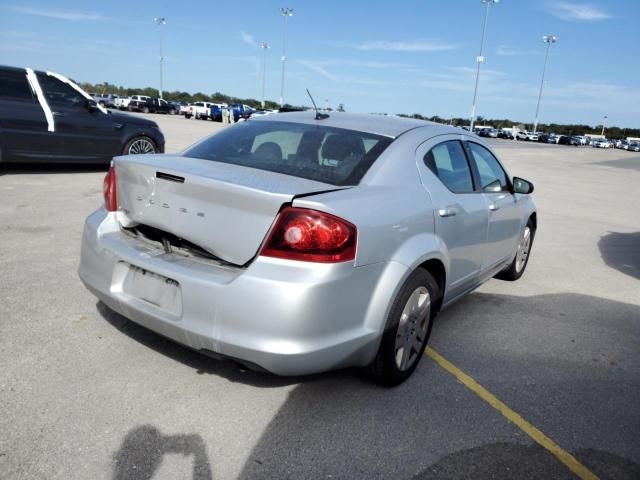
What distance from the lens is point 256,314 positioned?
2451 millimetres

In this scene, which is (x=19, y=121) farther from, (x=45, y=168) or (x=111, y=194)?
(x=111, y=194)

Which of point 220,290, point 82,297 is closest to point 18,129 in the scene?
point 82,297

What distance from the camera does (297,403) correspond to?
2.91m

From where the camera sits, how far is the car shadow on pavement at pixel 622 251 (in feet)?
21.8

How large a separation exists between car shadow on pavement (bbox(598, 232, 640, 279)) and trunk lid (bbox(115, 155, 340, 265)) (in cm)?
537

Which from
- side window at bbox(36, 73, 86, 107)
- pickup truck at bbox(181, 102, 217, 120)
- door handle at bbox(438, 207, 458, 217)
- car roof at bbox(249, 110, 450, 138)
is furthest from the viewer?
pickup truck at bbox(181, 102, 217, 120)

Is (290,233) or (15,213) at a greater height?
(290,233)

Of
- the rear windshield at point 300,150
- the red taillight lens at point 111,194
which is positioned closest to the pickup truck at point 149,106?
the rear windshield at point 300,150

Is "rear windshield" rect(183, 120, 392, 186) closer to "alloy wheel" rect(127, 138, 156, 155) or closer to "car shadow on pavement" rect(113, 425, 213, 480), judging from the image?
"car shadow on pavement" rect(113, 425, 213, 480)

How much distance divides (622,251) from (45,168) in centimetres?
1000

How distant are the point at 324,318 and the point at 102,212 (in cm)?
163

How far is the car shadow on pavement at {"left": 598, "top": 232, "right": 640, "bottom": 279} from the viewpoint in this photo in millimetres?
6645

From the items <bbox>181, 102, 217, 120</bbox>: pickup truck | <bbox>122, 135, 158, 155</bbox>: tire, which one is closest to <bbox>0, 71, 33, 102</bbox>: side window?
<bbox>122, 135, 158, 155</bbox>: tire

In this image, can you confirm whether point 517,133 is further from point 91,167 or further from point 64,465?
point 64,465
